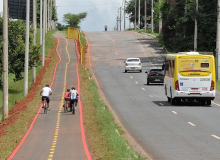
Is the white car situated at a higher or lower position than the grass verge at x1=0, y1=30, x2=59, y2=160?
higher

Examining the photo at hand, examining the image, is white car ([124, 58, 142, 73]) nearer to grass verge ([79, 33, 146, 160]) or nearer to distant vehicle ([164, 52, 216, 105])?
grass verge ([79, 33, 146, 160])

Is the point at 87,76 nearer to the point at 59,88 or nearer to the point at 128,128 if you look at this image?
the point at 59,88

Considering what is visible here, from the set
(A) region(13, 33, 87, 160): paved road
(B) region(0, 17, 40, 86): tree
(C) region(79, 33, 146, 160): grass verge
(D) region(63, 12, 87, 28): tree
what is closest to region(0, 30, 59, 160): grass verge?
(A) region(13, 33, 87, 160): paved road

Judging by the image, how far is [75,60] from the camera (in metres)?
64.8

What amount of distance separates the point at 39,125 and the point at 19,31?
26.2m

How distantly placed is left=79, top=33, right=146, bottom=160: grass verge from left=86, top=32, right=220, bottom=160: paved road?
2.93ft

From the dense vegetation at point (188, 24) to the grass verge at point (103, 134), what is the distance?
2561 centimetres

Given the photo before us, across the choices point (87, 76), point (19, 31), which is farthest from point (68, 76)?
point (19, 31)

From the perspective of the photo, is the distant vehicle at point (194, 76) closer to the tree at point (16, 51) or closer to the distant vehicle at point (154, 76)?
the distant vehicle at point (154, 76)

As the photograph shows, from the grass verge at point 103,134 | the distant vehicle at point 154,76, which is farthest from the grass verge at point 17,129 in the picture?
the distant vehicle at point 154,76

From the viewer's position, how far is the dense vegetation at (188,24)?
54250 millimetres

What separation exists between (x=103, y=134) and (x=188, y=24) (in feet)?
152

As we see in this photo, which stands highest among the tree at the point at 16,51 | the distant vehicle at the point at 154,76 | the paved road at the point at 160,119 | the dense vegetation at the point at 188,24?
the dense vegetation at the point at 188,24

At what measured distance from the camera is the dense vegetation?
2136 inches
